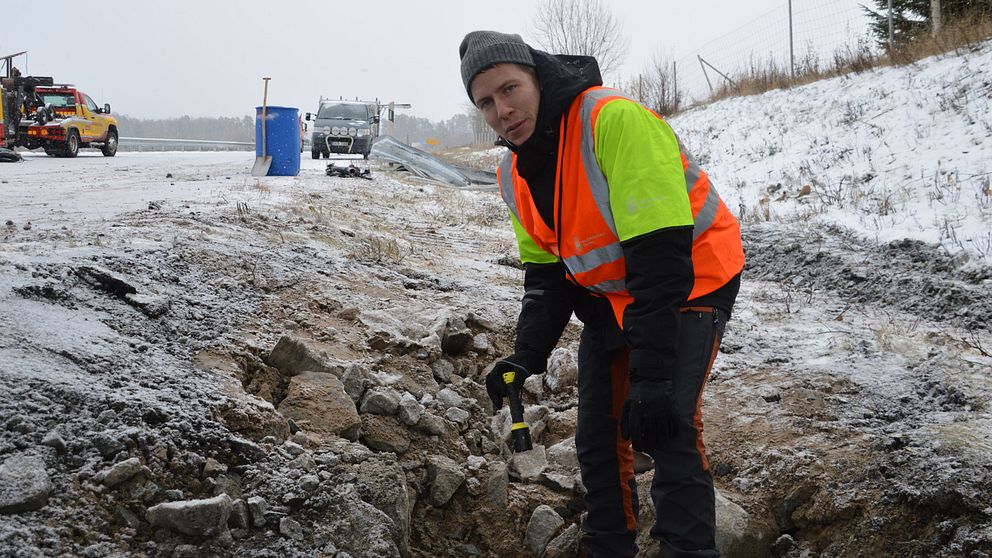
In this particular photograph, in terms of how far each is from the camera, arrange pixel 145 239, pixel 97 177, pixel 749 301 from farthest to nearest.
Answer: pixel 97 177 < pixel 749 301 < pixel 145 239

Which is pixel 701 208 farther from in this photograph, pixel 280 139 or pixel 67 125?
pixel 67 125

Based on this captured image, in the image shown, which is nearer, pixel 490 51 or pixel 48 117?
pixel 490 51

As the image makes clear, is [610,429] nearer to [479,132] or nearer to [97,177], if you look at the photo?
[97,177]

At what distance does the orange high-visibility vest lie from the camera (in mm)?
1957

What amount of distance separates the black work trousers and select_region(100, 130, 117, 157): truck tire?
68.7 feet

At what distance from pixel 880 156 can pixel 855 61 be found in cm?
544

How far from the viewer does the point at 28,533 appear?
6.07ft

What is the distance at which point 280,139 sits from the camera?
12.6 meters

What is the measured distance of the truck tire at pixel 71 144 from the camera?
18.0 m

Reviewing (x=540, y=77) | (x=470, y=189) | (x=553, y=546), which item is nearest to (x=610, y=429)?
(x=553, y=546)

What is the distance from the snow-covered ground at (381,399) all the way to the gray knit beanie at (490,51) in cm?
141

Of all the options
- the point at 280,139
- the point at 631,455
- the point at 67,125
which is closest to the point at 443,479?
the point at 631,455

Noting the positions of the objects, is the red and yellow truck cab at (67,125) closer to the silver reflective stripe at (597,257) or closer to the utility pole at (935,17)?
the utility pole at (935,17)

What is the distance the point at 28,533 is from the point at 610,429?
63.4 inches
